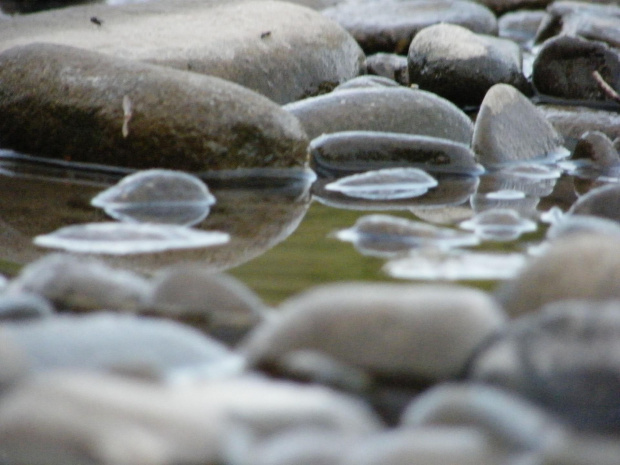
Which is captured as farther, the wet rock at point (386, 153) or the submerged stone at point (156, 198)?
the wet rock at point (386, 153)

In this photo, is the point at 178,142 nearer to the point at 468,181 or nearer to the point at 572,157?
the point at 468,181

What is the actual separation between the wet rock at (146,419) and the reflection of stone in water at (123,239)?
1.38m

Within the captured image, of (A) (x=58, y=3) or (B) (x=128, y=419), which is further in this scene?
(A) (x=58, y=3)

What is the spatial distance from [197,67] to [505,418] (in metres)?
4.45

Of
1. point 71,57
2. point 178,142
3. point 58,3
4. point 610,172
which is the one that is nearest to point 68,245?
point 178,142

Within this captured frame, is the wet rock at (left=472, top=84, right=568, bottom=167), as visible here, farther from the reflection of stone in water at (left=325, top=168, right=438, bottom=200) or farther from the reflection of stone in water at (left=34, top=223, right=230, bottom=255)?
the reflection of stone in water at (left=34, top=223, right=230, bottom=255)

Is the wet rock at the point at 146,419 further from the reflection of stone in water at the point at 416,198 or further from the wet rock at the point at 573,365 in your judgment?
the reflection of stone in water at the point at 416,198

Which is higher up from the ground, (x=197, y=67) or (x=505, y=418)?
(x=505, y=418)

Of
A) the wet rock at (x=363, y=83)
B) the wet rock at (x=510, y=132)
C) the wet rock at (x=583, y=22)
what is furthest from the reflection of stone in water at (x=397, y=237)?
the wet rock at (x=583, y=22)

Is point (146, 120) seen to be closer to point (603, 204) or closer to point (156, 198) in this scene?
point (156, 198)

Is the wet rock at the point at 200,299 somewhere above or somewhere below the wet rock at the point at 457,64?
above

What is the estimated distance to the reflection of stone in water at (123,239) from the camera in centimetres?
264

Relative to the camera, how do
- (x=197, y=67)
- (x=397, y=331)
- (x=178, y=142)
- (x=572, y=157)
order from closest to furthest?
(x=397, y=331) → (x=178, y=142) → (x=572, y=157) → (x=197, y=67)

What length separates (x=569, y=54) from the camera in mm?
6840
